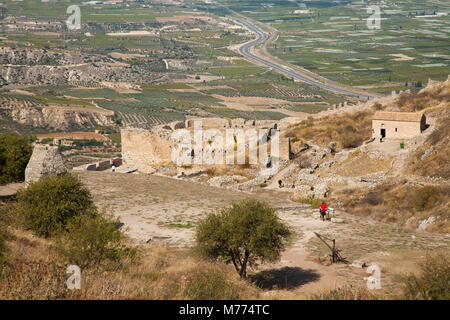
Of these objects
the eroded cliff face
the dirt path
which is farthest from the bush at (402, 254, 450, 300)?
the eroded cliff face

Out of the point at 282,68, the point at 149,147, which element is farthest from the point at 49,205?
the point at 282,68

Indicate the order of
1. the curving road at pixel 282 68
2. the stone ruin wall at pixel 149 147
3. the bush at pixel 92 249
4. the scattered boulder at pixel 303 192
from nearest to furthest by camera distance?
the bush at pixel 92 249 < the scattered boulder at pixel 303 192 < the stone ruin wall at pixel 149 147 < the curving road at pixel 282 68

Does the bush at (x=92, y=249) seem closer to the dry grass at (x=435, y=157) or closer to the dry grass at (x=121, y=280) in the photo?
the dry grass at (x=121, y=280)

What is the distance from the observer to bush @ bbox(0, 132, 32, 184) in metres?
23.0

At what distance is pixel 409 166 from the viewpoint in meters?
29.6

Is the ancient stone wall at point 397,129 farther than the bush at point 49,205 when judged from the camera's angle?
Yes

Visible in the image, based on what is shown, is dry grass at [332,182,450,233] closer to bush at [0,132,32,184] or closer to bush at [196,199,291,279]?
bush at [196,199,291,279]

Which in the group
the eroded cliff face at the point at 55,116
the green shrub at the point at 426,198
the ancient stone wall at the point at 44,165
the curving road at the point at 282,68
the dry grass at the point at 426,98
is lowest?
the eroded cliff face at the point at 55,116

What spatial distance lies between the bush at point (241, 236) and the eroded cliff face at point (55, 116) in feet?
268

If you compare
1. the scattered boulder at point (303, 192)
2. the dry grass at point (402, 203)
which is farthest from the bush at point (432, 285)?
the scattered boulder at point (303, 192)

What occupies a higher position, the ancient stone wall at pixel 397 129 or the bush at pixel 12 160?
the bush at pixel 12 160

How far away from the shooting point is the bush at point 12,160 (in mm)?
23006

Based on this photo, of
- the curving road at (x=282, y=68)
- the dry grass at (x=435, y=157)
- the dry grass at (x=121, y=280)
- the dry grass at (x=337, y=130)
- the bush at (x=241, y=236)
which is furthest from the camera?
the curving road at (x=282, y=68)

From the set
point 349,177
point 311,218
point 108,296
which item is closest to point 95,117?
point 349,177
